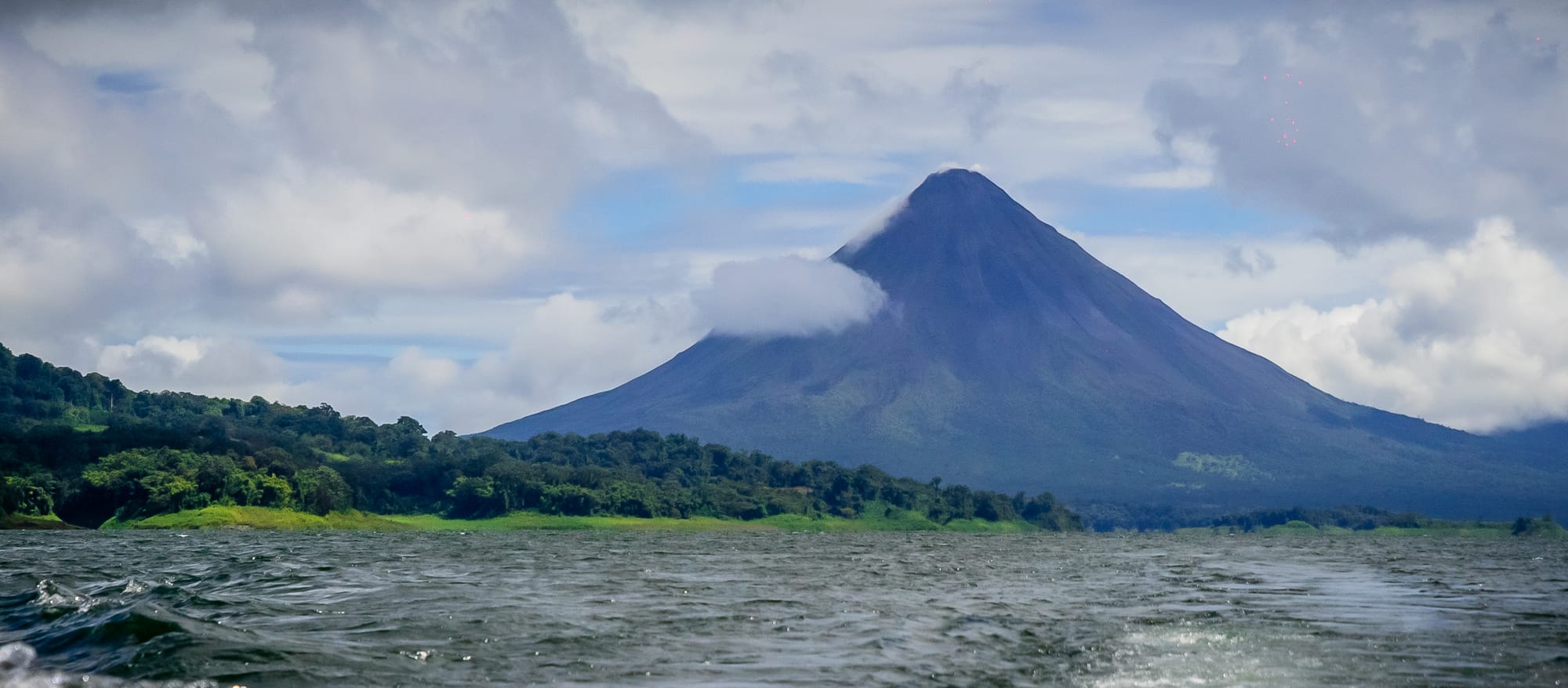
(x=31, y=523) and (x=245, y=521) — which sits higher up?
(x=245, y=521)

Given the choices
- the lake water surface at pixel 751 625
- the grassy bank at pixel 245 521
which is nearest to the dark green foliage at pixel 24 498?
the grassy bank at pixel 245 521

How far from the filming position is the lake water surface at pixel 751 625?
92.6 feet

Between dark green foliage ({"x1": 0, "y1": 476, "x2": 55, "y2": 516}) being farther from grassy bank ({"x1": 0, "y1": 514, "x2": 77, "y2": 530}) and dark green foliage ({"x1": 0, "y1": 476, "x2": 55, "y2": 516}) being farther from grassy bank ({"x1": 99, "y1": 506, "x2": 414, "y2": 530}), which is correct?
grassy bank ({"x1": 99, "y1": 506, "x2": 414, "y2": 530})

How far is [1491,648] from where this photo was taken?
107ft

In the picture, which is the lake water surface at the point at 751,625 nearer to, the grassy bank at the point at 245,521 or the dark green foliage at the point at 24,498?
the grassy bank at the point at 245,521

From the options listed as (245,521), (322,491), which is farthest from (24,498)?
(322,491)

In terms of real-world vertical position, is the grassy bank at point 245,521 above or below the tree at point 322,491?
below

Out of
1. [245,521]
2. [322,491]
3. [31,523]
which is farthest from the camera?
[322,491]

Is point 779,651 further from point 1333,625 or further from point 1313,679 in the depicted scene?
point 1333,625

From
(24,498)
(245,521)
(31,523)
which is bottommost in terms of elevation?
(31,523)

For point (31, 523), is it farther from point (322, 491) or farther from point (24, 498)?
point (322, 491)

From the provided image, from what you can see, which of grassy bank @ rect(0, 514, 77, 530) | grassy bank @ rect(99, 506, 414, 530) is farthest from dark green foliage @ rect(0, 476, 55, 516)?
grassy bank @ rect(99, 506, 414, 530)

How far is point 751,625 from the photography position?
1479 inches

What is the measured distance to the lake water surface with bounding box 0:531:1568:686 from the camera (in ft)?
92.6
